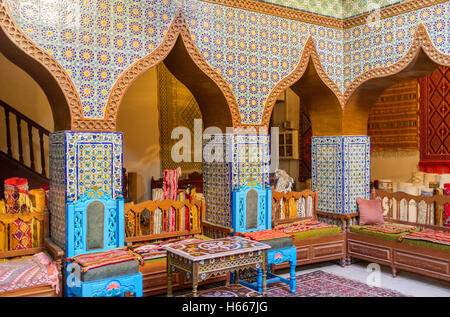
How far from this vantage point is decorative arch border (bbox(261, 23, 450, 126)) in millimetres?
5777

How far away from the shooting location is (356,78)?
671cm

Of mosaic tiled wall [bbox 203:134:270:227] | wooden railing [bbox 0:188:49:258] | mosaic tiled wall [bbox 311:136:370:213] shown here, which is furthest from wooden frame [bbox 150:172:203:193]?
wooden railing [bbox 0:188:49:258]

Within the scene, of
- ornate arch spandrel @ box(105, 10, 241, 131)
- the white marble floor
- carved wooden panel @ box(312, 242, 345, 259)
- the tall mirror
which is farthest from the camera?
carved wooden panel @ box(312, 242, 345, 259)

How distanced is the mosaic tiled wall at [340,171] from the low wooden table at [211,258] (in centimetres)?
260

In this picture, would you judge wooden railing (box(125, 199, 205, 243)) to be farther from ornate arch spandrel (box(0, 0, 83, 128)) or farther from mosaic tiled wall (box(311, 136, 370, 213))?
mosaic tiled wall (box(311, 136, 370, 213))


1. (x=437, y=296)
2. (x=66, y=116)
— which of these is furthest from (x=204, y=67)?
(x=437, y=296)

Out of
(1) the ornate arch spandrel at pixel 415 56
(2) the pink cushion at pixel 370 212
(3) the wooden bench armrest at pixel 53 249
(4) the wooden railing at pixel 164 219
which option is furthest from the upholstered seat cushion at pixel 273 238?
(1) the ornate arch spandrel at pixel 415 56

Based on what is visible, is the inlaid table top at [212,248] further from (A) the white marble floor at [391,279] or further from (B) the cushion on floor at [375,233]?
(B) the cushion on floor at [375,233]

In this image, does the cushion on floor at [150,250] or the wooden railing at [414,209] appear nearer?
the cushion on floor at [150,250]

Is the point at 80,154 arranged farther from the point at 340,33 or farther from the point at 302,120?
the point at 302,120

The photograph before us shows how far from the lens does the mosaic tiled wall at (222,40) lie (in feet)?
14.8

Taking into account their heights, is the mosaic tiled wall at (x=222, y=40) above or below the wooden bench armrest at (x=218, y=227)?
above

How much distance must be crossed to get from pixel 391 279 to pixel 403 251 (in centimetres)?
41

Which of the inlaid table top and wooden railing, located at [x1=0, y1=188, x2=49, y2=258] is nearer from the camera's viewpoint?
the inlaid table top
